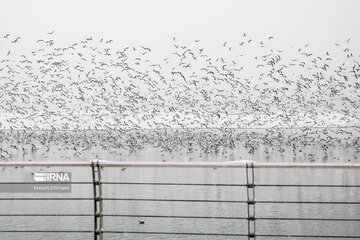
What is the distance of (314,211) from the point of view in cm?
3061

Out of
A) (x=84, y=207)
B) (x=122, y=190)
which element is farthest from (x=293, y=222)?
(x=122, y=190)

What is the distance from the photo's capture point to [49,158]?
2500 inches

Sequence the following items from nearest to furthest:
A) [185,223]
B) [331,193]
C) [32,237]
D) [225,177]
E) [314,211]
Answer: [32,237] < [185,223] < [314,211] < [331,193] < [225,177]

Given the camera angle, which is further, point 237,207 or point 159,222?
point 237,207

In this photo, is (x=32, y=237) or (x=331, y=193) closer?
(x=32, y=237)

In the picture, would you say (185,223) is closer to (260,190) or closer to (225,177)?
(260,190)

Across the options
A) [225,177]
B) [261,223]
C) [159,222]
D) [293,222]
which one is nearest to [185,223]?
[159,222]

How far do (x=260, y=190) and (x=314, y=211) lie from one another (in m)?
7.29

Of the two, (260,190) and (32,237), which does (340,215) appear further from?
(32,237)

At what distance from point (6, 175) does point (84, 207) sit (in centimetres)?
1779

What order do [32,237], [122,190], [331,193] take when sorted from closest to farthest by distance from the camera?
1. [32,237]
2. [331,193]
3. [122,190]

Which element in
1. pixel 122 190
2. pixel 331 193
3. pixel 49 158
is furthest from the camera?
pixel 49 158

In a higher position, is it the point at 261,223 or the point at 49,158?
the point at 49,158

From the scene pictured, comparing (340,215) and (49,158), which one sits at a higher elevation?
(49,158)
